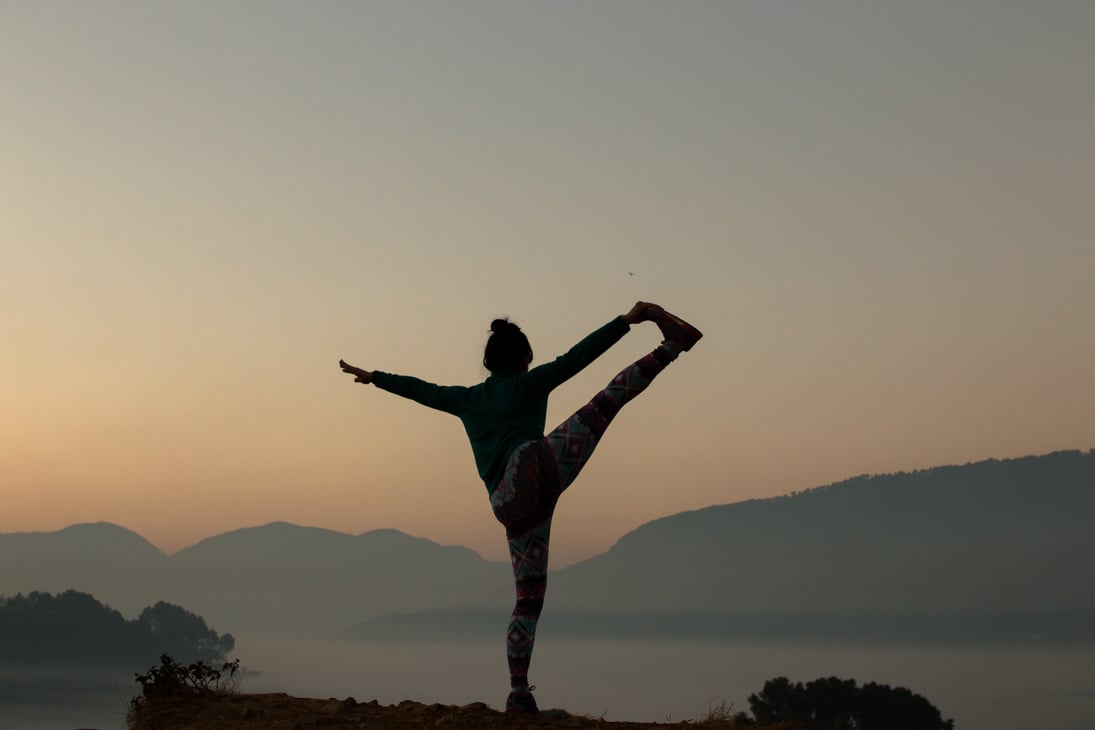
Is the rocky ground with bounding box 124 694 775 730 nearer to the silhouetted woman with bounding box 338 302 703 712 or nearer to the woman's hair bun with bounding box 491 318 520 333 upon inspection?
the silhouetted woman with bounding box 338 302 703 712

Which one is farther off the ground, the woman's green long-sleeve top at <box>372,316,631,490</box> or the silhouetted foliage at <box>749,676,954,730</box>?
the woman's green long-sleeve top at <box>372,316,631,490</box>

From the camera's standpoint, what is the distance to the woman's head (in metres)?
10.2

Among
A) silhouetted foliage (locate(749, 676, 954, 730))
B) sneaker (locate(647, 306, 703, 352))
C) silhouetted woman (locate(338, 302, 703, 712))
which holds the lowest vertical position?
silhouetted foliage (locate(749, 676, 954, 730))

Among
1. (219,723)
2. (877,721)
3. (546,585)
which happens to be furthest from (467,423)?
(877,721)

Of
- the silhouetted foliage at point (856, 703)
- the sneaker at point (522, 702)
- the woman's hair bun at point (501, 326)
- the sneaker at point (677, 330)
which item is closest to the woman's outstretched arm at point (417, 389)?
the woman's hair bun at point (501, 326)

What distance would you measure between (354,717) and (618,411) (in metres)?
3.56

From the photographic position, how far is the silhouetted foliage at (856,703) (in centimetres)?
4156

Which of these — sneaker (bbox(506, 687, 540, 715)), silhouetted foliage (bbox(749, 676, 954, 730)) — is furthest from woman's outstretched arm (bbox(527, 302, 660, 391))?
silhouetted foliage (bbox(749, 676, 954, 730))

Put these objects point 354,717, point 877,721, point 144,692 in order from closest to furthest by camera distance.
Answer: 1. point 354,717
2. point 144,692
3. point 877,721

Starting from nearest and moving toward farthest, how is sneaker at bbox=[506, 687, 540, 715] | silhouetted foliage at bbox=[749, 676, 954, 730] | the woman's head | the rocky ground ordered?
the rocky ground, sneaker at bbox=[506, 687, 540, 715], the woman's head, silhouetted foliage at bbox=[749, 676, 954, 730]

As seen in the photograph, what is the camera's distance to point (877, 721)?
136ft

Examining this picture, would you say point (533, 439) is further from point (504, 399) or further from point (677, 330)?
point (677, 330)

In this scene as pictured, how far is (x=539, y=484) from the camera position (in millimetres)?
9789

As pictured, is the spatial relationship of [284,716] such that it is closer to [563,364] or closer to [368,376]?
[368,376]
